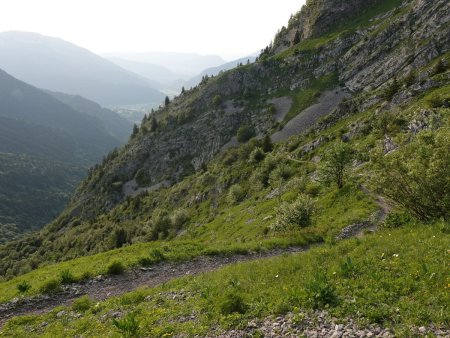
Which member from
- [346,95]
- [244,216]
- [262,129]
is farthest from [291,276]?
[262,129]

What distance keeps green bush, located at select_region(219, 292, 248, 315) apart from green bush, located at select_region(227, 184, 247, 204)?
68016mm

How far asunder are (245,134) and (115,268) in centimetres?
13034

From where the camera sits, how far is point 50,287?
24422 mm

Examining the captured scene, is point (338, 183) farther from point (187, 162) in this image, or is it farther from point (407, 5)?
point (187, 162)

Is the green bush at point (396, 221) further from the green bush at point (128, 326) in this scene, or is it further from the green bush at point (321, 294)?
the green bush at point (128, 326)

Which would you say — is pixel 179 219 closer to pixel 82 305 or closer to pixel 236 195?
pixel 236 195

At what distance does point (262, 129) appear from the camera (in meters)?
150

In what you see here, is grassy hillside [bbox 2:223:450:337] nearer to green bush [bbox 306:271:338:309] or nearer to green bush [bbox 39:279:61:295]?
green bush [bbox 306:271:338:309]

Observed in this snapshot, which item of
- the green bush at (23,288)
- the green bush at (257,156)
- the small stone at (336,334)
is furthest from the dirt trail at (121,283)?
the green bush at (257,156)

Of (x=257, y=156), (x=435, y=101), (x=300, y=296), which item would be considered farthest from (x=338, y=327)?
(x=257, y=156)

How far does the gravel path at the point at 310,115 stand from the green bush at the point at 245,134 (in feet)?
83.5

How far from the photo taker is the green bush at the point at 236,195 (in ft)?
276

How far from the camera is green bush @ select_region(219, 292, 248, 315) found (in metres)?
15.0

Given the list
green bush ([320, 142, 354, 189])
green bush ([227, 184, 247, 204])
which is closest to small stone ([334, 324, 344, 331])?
green bush ([320, 142, 354, 189])
